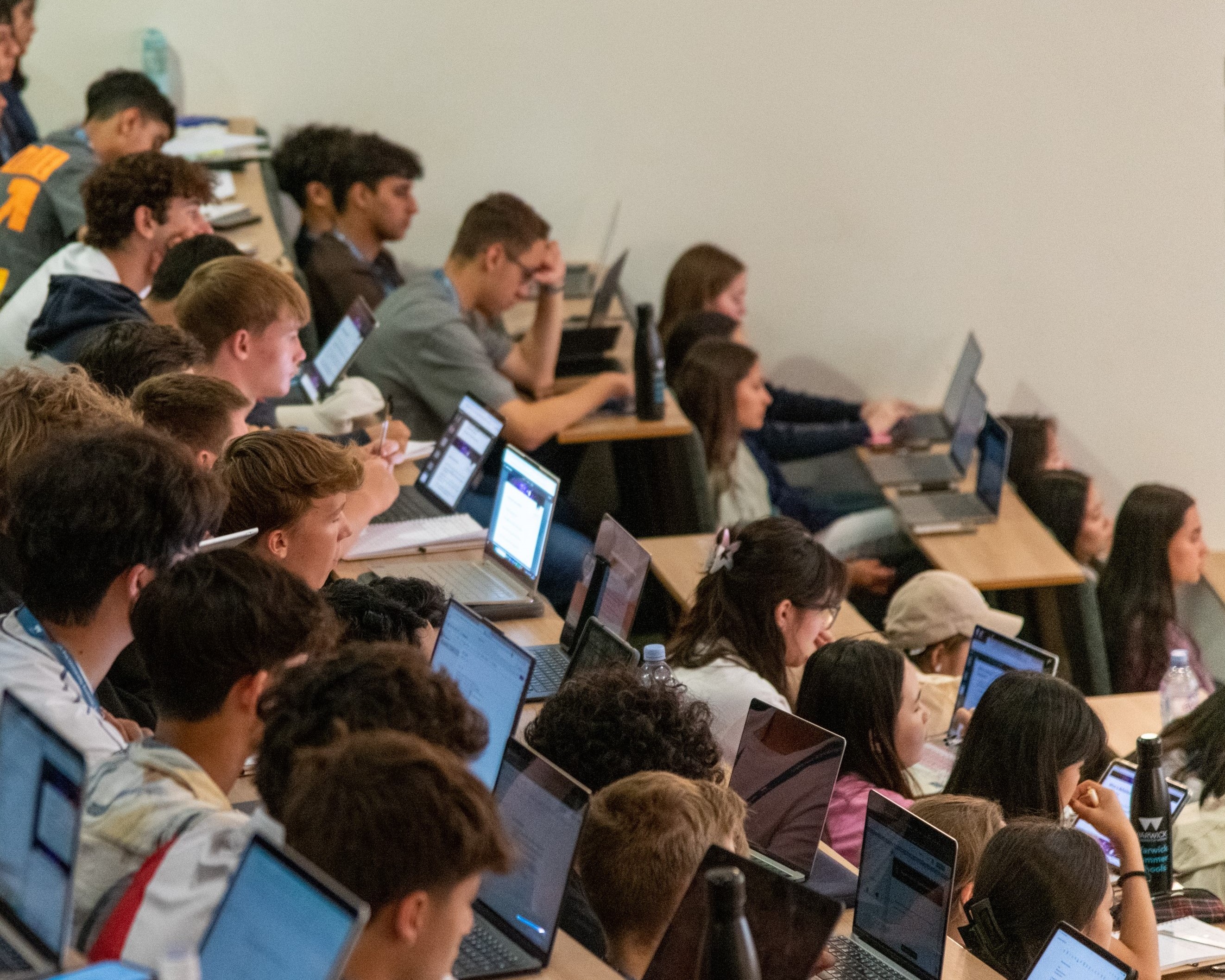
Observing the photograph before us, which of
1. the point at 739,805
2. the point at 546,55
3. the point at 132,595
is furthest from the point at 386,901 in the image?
the point at 546,55

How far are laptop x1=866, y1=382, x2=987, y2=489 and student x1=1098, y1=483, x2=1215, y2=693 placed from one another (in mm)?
572

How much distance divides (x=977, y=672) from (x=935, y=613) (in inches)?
12.0

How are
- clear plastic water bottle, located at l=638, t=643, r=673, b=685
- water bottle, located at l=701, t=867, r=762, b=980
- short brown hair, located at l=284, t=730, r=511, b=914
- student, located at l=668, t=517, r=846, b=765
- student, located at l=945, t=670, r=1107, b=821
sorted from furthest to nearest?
student, located at l=668, t=517, r=846, b=765, student, located at l=945, t=670, r=1107, b=821, clear plastic water bottle, located at l=638, t=643, r=673, b=685, water bottle, located at l=701, t=867, r=762, b=980, short brown hair, located at l=284, t=730, r=511, b=914

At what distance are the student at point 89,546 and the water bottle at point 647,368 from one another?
248cm

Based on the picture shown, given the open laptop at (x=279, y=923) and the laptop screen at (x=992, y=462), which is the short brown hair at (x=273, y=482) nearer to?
the open laptop at (x=279, y=923)

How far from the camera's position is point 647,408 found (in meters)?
4.32

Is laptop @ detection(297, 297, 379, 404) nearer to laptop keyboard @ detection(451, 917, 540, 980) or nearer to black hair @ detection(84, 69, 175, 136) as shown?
black hair @ detection(84, 69, 175, 136)

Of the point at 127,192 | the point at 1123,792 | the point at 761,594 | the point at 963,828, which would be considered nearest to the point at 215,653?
the point at 963,828

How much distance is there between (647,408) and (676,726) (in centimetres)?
243

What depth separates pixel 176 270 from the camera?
3.52 m

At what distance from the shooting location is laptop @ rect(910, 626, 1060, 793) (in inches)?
118

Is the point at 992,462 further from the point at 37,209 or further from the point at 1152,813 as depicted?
the point at 37,209

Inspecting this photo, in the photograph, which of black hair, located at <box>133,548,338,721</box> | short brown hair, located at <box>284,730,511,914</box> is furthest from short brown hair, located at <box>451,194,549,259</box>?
short brown hair, located at <box>284,730,511,914</box>

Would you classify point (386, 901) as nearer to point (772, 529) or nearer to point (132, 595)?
point (132, 595)
